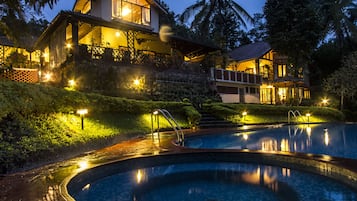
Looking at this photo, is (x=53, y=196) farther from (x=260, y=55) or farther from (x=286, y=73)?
(x=286, y=73)

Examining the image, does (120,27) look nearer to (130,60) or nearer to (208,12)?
(130,60)

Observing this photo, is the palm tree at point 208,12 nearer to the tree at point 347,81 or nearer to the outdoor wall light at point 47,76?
the tree at point 347,81

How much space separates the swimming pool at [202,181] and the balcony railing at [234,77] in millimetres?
16651

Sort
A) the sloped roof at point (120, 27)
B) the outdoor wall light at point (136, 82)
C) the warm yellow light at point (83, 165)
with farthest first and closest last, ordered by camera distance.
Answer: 1. the outdoor wall light at point (136, 82)
2. the sloped roof at point (120, 27)
3. the warm yellow light at point (83, 165)

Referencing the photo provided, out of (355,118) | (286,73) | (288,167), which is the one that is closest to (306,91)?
(286,73)

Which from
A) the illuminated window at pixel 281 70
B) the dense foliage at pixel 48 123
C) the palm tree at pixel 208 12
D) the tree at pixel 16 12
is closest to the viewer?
the dense foliage at pixel 48 123

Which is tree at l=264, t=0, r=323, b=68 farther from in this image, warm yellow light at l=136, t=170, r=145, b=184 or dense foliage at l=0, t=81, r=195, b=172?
warm yellow light at l=136, t=170, r=145, b=184

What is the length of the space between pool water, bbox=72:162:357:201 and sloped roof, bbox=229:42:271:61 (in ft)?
88.6

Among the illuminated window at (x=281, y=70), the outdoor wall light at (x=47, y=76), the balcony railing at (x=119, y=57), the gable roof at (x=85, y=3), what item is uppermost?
the gable roof at (x=85, y=3)

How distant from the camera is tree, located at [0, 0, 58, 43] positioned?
1230 cm

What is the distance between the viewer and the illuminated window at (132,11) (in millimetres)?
21047

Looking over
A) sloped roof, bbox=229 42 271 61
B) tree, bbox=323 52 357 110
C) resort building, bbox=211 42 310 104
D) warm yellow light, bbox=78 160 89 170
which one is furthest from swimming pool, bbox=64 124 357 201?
sloped roof, bbox=229 42 271 61

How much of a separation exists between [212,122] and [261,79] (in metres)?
15.9

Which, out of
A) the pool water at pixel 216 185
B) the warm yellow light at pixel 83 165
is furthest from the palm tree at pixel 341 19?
the warm yellow light at pixel 83 165
